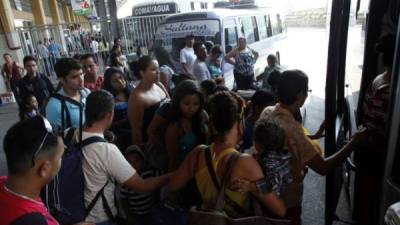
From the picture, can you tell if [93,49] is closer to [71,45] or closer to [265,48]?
[71,45]

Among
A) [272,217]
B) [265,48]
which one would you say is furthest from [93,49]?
[272,217]

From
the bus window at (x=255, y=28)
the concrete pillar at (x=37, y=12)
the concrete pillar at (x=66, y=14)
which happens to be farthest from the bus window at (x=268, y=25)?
the concrete pillar at (x=66, y=14)

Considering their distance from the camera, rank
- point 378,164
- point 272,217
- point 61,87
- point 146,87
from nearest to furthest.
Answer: point 272,217 < point 378,164 < point 61,87 < point 146,87

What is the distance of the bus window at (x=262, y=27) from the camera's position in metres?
10.2

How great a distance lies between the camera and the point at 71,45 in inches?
456

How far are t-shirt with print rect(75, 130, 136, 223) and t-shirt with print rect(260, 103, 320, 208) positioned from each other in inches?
34.2

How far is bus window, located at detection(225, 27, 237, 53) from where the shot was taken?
7695mm

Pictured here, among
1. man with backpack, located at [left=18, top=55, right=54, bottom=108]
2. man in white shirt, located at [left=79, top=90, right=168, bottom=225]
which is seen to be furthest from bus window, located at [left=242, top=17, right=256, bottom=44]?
man in white shirt, located at [left=79, top=90, right=168, bottom=225]

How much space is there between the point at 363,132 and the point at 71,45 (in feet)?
36.7

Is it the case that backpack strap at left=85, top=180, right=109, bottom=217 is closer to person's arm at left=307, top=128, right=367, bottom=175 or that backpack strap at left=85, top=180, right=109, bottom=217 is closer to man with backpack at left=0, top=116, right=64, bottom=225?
man with backpack at left=0, top=116, right=64, bottom=225

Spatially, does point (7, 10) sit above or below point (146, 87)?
above

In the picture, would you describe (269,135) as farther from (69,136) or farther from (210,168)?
(69,136)

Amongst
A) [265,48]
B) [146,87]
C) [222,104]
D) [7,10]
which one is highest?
[7,10]

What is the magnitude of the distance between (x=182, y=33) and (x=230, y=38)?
3.69 ft
